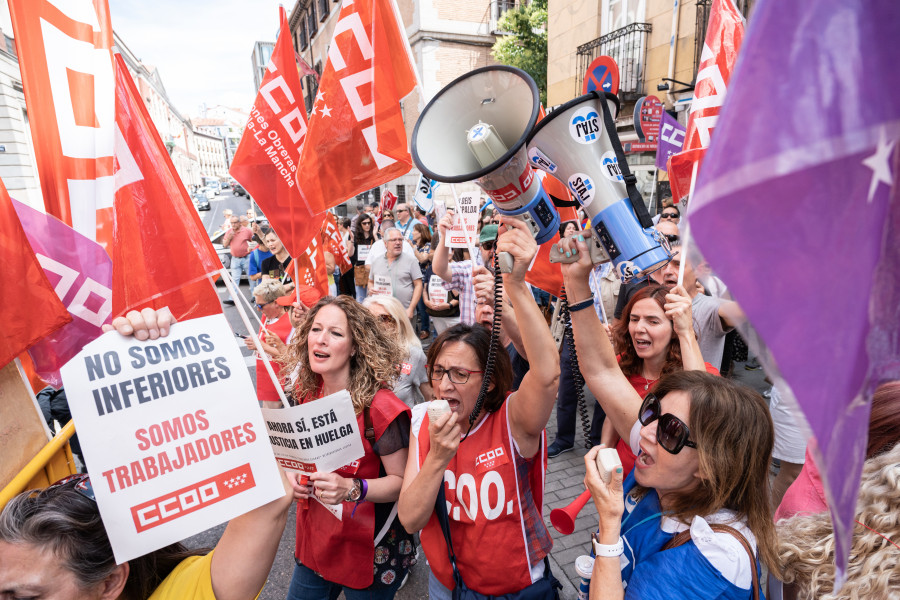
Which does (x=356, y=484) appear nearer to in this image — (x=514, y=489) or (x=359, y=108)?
(x=514, y=489)

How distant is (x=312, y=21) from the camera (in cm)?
3038

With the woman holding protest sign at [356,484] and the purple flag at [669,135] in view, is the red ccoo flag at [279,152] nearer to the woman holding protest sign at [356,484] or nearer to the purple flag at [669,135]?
the woman holding protest sign at [356,484]

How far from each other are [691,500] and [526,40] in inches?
730

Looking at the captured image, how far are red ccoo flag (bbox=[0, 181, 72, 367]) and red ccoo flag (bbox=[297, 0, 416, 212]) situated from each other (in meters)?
1.56

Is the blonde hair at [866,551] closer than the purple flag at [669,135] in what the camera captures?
Yes

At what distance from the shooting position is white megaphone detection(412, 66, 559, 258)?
1516 millimetres

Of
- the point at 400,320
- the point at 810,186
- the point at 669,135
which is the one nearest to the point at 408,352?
the point at 400,320

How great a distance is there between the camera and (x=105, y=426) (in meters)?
1.15

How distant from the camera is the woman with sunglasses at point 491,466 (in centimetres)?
160

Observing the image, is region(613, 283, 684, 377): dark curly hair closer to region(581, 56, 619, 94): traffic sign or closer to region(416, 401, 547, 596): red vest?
region(416, 401, 547, 596): red vest

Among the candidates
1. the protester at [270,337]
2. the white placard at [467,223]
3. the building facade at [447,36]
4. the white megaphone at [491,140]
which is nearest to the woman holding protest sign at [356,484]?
the protester at [270,337]

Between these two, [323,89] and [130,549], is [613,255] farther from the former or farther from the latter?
[323,89]

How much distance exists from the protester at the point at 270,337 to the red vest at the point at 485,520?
0.77 metres

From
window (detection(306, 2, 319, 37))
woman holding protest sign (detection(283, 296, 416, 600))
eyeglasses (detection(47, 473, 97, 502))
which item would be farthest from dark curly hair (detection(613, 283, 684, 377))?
window (detection(306, 2, 319, 37))
